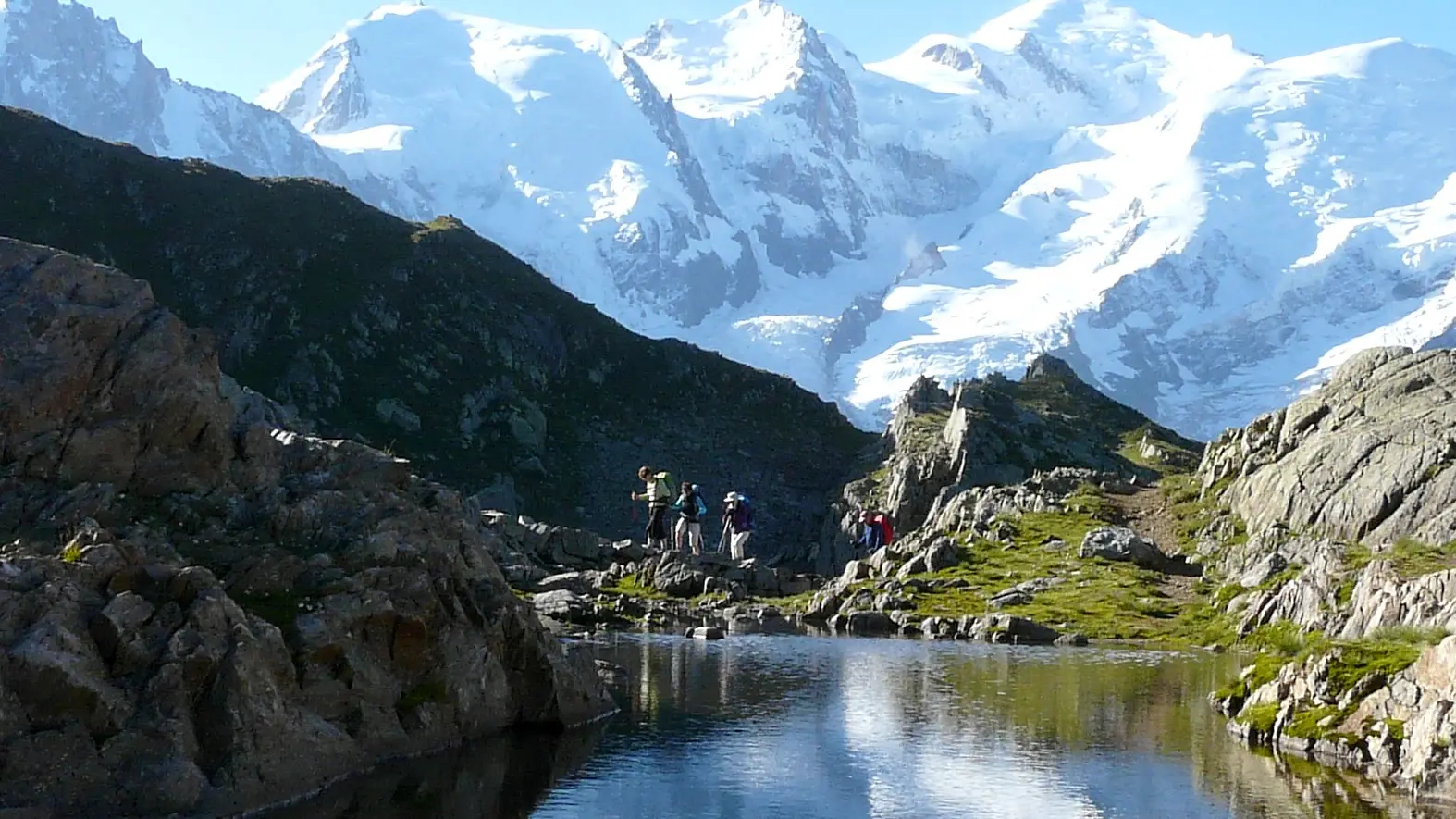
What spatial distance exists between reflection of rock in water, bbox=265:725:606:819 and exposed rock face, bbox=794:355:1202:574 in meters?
91.9

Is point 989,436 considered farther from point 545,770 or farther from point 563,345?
point 545,770

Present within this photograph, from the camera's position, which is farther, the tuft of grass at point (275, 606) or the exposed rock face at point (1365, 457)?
the exposed rock face at point (1365, 457)

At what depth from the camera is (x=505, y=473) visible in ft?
539

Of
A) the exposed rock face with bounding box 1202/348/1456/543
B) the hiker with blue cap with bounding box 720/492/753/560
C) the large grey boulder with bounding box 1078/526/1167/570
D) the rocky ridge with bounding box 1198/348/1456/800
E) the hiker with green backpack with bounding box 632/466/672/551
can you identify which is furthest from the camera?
the hiker with blue cap with bounding box 720/492/753/560

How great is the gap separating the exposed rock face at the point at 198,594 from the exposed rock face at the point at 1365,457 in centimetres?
6000

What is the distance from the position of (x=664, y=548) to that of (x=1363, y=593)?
6037 cm

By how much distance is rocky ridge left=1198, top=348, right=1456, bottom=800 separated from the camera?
44.5 metres

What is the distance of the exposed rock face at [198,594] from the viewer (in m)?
32.2

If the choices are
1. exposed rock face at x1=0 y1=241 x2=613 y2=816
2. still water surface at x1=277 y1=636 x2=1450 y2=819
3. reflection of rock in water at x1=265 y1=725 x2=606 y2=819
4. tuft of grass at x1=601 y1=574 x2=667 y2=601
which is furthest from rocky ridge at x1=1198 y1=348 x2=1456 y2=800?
tuft of grass at x1=601 y1=574 x2=667 y2=601

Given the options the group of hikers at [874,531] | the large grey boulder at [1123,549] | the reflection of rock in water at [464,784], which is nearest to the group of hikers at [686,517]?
the group of hikers at [874,531]

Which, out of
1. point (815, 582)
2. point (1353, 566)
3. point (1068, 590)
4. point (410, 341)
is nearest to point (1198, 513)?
point (1068, 590)

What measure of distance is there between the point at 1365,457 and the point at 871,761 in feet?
213

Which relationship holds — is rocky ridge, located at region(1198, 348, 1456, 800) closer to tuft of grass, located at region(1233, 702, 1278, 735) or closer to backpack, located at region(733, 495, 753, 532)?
tuft of grass, located at region(1233, 702, 1278, 735)

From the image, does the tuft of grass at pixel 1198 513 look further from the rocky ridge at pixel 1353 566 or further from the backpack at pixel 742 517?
the backpack at pixel 742 517
